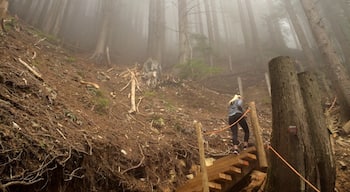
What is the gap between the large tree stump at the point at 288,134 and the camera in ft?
13.5

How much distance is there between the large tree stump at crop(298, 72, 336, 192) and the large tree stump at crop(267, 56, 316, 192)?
0.68ft

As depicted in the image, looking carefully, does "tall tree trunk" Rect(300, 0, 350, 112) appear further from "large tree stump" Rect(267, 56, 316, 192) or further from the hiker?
"large tree stump" Rect(267, 56, 316, 192)

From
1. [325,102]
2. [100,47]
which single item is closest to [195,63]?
[100,47]

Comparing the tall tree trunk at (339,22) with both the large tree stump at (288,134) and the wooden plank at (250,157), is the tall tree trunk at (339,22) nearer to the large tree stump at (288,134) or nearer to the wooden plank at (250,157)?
the wooden plank at (250,157)

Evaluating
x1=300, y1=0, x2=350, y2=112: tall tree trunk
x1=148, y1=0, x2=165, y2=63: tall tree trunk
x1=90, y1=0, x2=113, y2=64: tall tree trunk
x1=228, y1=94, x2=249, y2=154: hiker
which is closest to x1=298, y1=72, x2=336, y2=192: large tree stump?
x1=228, y1=94, x2=249, y2=154: hiker

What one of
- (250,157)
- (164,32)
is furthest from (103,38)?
(250,157)

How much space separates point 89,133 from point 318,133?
4419mm

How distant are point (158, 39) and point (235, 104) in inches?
407

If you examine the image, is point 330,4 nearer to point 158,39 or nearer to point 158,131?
point 158,39

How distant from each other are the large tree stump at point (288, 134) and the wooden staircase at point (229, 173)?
5.13ft

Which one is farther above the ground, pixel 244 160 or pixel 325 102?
pixel 325 102

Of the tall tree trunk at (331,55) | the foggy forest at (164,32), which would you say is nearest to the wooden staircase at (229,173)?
the tall tree trunk at (331,55)

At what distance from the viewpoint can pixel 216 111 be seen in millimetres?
11969

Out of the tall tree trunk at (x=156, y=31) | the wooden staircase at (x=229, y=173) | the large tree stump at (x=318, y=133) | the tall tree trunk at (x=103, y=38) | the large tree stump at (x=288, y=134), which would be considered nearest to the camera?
the large tree stump at (x=288, y=134)
